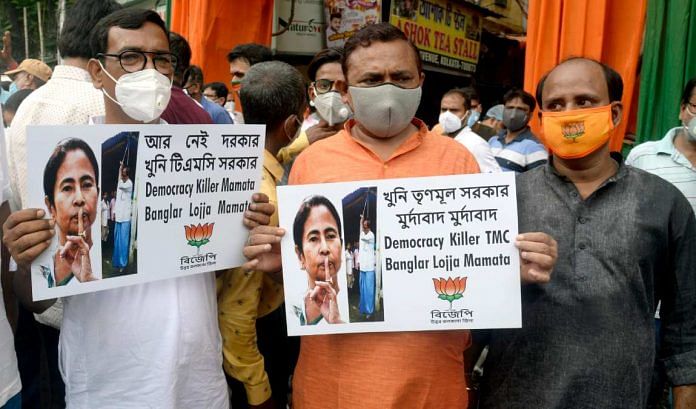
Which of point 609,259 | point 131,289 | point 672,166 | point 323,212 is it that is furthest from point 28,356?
point 672,166

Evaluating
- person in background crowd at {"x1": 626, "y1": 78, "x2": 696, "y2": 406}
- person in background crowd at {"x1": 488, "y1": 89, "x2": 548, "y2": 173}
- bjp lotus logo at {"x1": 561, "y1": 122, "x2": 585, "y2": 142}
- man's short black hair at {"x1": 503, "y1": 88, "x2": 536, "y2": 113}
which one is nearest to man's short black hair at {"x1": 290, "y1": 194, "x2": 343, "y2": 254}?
bjp lotus logo at {"x1": 561, "y1": 122, "x2": 585, "y2": 142}

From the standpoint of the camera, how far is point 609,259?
1.85 metres

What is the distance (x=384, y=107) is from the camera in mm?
1876

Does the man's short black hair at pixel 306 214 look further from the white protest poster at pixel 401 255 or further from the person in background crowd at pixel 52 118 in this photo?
the person in background crowd at pixel 52 118

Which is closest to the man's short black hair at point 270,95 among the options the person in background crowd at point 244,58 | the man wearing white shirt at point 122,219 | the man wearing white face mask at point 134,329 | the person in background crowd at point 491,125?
the man wearing white face mask at point 134,329

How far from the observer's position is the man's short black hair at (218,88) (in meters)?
5.62

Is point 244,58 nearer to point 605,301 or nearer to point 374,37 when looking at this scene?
point 374,37

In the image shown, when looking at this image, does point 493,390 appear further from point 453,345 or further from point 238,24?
point 238,24

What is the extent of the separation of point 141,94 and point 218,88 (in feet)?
13.1

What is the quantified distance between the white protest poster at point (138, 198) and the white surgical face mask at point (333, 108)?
41.7 inches

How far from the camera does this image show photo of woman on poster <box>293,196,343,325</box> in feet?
6.00

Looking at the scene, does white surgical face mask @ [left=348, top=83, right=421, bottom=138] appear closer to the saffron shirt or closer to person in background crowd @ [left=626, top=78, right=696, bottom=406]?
the saffron shirt

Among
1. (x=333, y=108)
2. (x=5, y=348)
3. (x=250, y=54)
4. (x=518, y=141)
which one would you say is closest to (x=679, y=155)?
(x=518, y=141)

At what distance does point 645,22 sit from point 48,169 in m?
3.85
